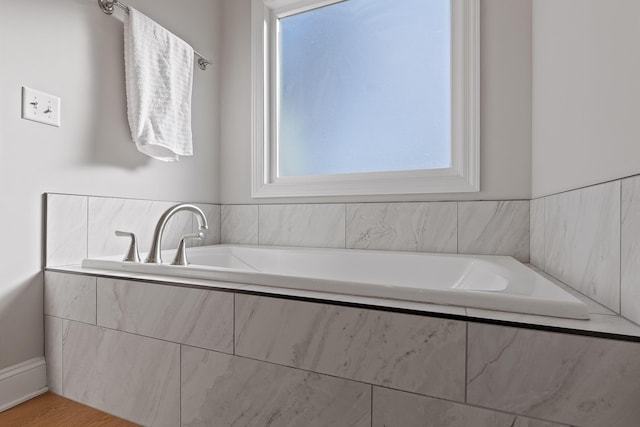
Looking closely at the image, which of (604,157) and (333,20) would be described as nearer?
(604,157)

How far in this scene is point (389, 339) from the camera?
80 cm

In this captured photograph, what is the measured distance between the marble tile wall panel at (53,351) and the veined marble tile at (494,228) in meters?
1.74

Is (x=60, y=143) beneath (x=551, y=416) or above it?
→ above

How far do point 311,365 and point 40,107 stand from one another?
1411 mm

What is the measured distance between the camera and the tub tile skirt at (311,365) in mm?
651

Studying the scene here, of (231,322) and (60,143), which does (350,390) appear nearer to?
(231,322)

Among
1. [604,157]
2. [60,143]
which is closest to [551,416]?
[604,157]

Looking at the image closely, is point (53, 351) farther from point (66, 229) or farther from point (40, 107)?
point (40, 107)

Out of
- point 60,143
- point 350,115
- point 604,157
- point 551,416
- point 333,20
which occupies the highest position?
point 333,20

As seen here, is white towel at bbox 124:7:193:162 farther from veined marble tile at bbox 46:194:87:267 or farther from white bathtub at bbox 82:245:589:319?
white bathtub at bbox 82:245:589:319

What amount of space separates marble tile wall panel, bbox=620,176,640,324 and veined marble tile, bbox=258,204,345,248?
50.6 inches

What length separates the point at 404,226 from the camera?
1765 mm

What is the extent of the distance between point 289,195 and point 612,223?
1.53 metres

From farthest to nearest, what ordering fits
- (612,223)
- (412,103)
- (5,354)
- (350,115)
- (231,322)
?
(350,115) → (412,103) → (5,354) → (231,322) → (612,223)
